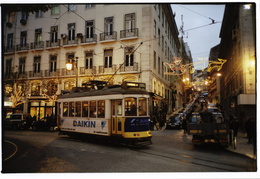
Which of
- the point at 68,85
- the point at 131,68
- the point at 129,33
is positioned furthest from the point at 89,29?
the point at 68,85

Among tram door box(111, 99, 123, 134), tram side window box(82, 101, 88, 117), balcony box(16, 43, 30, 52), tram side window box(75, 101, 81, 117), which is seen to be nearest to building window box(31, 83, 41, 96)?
balcony box(16, 43, 30, 52)

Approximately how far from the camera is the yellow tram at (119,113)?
10.1 meters

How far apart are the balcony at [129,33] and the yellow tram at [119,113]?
32.3 ft

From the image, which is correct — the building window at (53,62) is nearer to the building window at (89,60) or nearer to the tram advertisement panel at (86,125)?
the building window at (89,60)

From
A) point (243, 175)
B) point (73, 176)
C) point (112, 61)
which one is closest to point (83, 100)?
point (73, 176)

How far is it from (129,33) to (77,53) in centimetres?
679

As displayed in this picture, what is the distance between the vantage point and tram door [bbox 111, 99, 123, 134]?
10.2 meters

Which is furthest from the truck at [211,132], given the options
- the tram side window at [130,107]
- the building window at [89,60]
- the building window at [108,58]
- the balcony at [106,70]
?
the building window at [89,60]

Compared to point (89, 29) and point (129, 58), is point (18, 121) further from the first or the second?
point (129, 58)

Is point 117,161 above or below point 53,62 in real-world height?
below

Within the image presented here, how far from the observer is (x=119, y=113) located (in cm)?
1032

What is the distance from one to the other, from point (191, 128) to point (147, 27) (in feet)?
40.7

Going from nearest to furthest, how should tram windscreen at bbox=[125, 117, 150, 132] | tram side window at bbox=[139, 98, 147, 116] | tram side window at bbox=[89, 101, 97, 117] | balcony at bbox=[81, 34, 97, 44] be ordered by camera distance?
tram windscreen at bbox=[125, 117, 150, 132] → tram side window at bbox=[139, 98, 147, 116] → tram side window at bbox=[89, 101, 97, 117] → balcony at bbox=[81, 34, 97, 44]

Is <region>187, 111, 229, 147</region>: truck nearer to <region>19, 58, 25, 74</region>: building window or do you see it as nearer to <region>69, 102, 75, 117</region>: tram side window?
<region>69, 102, 75, 117</region>: tram side window
